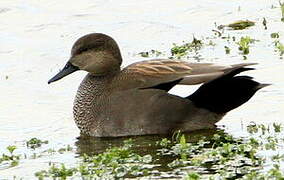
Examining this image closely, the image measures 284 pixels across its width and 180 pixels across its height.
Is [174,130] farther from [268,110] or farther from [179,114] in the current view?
[268,110]

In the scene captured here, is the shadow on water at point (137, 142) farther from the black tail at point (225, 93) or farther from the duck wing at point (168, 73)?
the duck wing at point (168, 73)

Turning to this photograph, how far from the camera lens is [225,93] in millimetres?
10867

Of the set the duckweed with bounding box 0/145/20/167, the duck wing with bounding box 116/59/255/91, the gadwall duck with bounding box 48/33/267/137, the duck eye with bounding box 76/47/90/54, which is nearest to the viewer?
the duckweed with bounding box 0/145/20/167

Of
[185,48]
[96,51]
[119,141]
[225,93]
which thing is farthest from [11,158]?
[185,48]

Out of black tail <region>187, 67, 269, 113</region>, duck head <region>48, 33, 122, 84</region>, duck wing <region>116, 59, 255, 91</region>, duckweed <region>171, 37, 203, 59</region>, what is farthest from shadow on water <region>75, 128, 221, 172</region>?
duckweed <region>171, 37, 203, 59</region>

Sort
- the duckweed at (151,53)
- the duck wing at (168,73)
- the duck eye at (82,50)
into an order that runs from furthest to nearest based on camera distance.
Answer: the duckweed at (151,53) < the duck eye at (82,50) < the duck wing at (168,73)

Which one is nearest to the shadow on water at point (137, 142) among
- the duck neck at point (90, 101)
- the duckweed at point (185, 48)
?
the duck neck at point (90, 101)

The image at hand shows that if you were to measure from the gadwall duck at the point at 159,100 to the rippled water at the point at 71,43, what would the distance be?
0.24 meters

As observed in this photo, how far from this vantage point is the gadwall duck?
35.2ft

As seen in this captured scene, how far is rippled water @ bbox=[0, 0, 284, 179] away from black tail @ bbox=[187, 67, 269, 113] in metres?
0.27

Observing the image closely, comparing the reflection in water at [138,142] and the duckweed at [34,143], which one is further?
the duckweed at [34,143]

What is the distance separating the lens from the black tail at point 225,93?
10.7 meters

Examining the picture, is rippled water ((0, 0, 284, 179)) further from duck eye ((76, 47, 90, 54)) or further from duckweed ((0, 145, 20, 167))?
duck eye ((76, 47, 90, 54))

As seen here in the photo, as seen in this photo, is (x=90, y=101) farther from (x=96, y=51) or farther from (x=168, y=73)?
(x=168, y=73)
